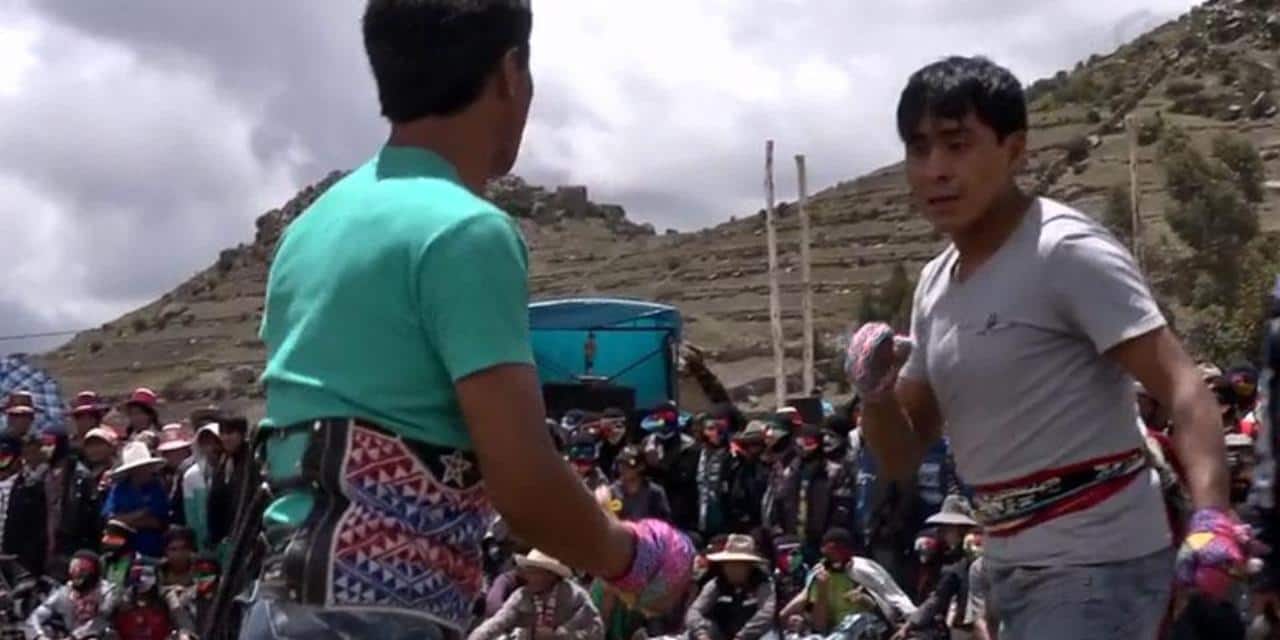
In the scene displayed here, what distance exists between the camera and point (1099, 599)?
13.2ft

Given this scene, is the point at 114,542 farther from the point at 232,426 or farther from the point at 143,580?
the point at 232,426

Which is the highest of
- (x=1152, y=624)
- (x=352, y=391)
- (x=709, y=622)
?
(x=352, y=391)

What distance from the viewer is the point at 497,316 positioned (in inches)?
114

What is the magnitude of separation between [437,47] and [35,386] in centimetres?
1821

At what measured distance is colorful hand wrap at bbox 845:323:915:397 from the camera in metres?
4.41

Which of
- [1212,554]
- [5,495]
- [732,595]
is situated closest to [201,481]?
[5,495]

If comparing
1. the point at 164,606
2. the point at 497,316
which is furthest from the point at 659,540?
the point at 164,606

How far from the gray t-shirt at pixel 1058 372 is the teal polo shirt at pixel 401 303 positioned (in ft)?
4.61

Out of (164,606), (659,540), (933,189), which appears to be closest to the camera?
(659,540)

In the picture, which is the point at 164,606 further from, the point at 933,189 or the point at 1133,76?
the point at 1133,76

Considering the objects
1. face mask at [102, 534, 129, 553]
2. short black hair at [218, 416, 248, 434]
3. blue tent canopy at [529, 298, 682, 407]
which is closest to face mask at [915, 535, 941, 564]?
short black hair at [218, 416, 248, 434]

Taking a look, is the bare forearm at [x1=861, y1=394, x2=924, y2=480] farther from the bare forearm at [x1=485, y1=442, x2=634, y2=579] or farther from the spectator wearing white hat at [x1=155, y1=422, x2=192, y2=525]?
the spectator wearing white hat at [x1=155, y1=422, x2=192, y2=525]

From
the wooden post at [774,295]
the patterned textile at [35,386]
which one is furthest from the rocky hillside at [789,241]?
the patterned textile at [35,386]

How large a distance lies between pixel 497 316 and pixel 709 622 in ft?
35.7
